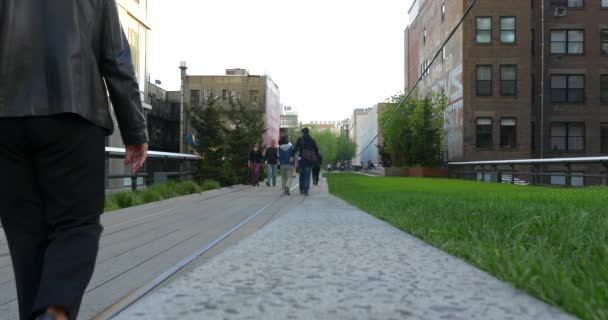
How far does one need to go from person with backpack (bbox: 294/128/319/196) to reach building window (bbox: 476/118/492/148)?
20.5 metres

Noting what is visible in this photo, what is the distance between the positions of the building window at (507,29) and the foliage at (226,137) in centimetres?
1836

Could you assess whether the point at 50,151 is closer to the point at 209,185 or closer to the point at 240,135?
the point at 209,185

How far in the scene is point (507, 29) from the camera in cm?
3189

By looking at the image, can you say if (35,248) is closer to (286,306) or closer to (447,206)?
(286,306)

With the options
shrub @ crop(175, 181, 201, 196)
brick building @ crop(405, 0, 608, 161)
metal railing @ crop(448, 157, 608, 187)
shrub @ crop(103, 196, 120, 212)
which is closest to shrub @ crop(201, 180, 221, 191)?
shrub @ crop(175, 181, 201, 196)

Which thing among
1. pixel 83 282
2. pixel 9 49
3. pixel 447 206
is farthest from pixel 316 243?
pixel 447 206

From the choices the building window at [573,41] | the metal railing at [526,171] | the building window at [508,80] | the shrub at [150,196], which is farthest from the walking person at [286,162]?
Answer: the building window at [573,41]

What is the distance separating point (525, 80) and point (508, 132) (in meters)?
3.21

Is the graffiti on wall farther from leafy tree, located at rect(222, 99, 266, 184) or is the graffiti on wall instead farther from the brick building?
leafy tree, located at rect(222, 99, 266, 184)

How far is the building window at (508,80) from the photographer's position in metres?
31.8

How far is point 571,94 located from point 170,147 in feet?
120

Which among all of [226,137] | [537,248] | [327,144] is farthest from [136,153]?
[327,144]

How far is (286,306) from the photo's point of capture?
88.0 inches

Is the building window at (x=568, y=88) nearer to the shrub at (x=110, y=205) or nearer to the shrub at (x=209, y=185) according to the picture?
the shrub at (x=209, y=185)
